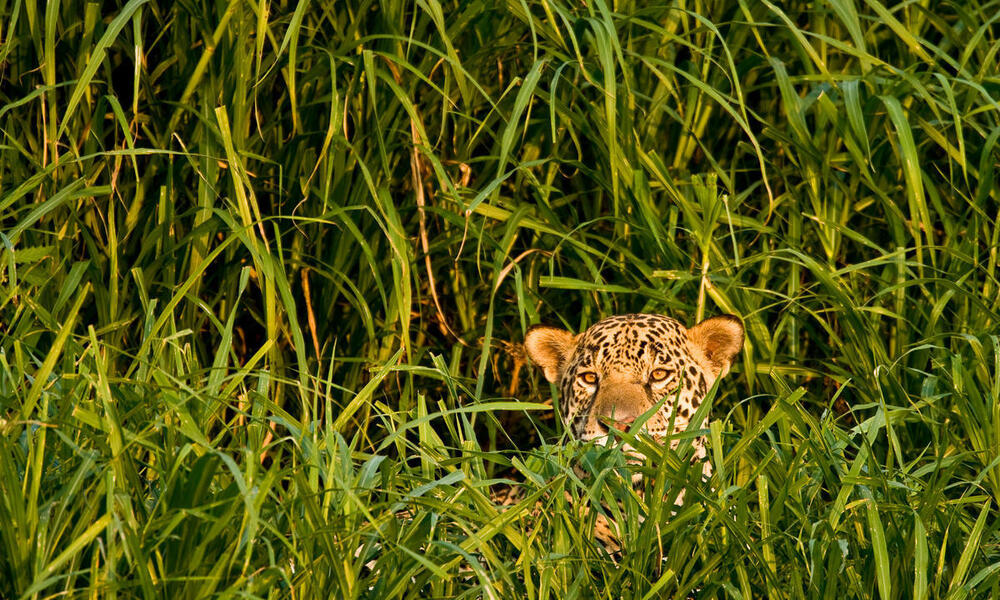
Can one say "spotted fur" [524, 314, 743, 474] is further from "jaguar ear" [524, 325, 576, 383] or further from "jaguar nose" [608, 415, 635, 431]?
"jaguar nose" [608, 415, 635, 431]

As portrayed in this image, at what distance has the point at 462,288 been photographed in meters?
5.21

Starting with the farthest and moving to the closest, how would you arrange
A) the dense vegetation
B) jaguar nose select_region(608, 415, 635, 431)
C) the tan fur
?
the tan fur < jaguar nose select_region(608, 415, 635, 431) < the dense vegetation

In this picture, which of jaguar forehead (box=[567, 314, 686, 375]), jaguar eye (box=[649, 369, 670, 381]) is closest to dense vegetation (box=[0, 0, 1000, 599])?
jaguar forehead (box=[567, 314, 686, 375])

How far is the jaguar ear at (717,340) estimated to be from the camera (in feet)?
14.6

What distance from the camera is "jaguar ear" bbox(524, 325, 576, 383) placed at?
4570 millimetres

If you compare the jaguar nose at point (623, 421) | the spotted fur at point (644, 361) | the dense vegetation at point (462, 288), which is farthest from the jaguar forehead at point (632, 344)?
the jaguar nose at point (623, 421)

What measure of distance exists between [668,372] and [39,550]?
2.20 m

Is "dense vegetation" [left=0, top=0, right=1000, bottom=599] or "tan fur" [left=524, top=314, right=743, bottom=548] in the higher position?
"dense vegetation" [left=0, top=0, right=1000, bottom=599]

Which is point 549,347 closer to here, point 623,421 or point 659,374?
point 659,374

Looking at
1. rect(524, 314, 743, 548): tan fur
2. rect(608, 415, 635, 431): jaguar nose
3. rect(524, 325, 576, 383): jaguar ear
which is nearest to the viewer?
rect(608, 415, 635, 431): jaguar nose

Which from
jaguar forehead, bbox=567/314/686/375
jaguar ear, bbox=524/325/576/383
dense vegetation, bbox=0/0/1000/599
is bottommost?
jaguar ear, bbox=524/325/576/383

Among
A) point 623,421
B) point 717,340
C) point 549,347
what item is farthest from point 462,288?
point 623,421

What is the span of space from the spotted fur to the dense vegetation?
0.56ft

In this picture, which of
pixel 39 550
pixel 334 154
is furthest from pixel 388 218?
pixel 39 550
